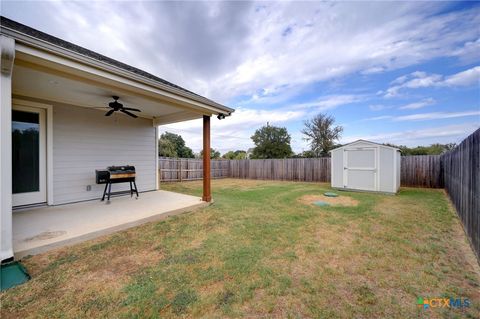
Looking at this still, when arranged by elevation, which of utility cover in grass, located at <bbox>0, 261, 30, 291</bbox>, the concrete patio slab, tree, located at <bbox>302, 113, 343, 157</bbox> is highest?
tree, located at <bbox>302, 113, 343, 157</bbox>

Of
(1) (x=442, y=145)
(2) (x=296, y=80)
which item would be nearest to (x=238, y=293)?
(2) (x=296, y=80)

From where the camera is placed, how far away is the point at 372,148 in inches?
290

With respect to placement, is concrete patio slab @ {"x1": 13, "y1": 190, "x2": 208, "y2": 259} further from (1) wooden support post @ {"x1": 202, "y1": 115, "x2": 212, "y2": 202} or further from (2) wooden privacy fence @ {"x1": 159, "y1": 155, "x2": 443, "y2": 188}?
(2) wooden privacy fence @ {"x1": 159, "y1": 155, "x2": 443, "y2": 188}

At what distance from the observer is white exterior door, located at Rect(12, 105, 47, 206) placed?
12.6ft

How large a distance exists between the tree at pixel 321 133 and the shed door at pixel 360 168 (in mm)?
11410

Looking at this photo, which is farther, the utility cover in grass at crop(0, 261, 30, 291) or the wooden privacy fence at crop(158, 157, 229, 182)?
the wooden privacy fence at crop(158, 157, 229, 182)

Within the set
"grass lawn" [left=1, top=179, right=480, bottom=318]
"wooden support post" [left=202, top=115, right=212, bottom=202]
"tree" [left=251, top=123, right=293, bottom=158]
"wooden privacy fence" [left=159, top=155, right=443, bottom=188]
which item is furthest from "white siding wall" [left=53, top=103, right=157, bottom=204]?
"tree" [left=251, top=123, right=293, bottom=158]

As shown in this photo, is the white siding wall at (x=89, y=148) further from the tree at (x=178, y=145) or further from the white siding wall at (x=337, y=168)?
the tree at (x=178, y=145)

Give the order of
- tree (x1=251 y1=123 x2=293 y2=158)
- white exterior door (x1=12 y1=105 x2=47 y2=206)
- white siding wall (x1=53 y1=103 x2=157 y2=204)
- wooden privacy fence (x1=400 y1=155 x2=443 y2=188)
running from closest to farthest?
white exterior door (x1=12 y1=105 x2=47 y2=206)
white siding wall (x1=53 y1=103 x2=157 y2=204)
wooden privacy fence (x1=400 y1=155 x2=443 y2=188)
tree (x1=251 y1=123 x2=293 y2=158)

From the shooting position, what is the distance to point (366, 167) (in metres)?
7.54

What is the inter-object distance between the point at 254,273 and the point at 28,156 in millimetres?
5278

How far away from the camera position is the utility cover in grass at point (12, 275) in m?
1.80

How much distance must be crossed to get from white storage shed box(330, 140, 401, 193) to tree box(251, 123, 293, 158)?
14972 mm

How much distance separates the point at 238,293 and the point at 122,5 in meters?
6.73
